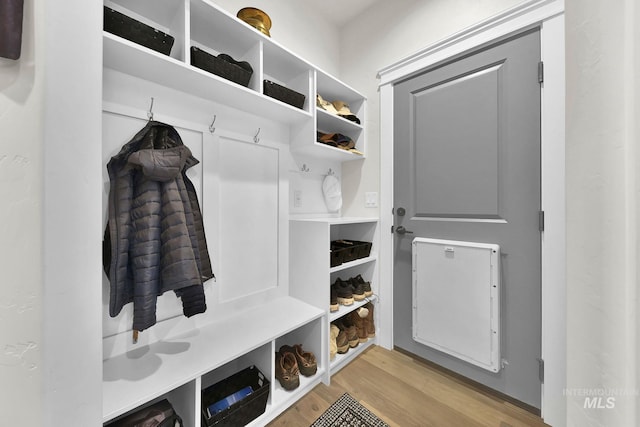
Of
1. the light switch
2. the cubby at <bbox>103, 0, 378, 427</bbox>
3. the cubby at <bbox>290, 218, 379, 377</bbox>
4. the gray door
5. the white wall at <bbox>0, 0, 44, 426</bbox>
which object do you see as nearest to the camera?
the white wall at <bbox>0, 0, 44, 426</bbox>

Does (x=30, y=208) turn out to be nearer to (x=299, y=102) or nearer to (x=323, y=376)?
(x=299, y=102)

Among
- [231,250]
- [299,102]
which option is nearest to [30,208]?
[231,250]

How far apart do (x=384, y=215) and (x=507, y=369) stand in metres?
1.20

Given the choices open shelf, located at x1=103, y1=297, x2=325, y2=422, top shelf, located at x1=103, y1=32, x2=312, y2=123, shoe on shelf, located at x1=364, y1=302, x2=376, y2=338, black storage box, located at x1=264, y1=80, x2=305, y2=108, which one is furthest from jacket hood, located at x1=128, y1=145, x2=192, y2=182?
shoe on shelf, located at x1=364, y1=302, x2=376, y2=338

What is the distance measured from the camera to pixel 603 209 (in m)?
0.31

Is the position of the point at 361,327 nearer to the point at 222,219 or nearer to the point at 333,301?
the point at 333,301

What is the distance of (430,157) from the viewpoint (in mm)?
1669

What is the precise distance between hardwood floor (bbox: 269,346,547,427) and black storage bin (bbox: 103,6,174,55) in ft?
6.13

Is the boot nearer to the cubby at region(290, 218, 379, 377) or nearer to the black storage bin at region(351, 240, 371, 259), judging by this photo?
the cubby at region(290, 218, 379, 377)

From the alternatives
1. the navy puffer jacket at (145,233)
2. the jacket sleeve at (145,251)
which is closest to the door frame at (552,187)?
the navy puffer jacket at (145,233)

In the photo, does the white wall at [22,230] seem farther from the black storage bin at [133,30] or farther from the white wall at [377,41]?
the white wall at [377,41]

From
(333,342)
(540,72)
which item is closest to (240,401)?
(333,342)

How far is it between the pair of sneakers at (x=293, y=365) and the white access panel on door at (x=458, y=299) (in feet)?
2.63

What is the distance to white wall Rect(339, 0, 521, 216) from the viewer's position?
62.6 inches
